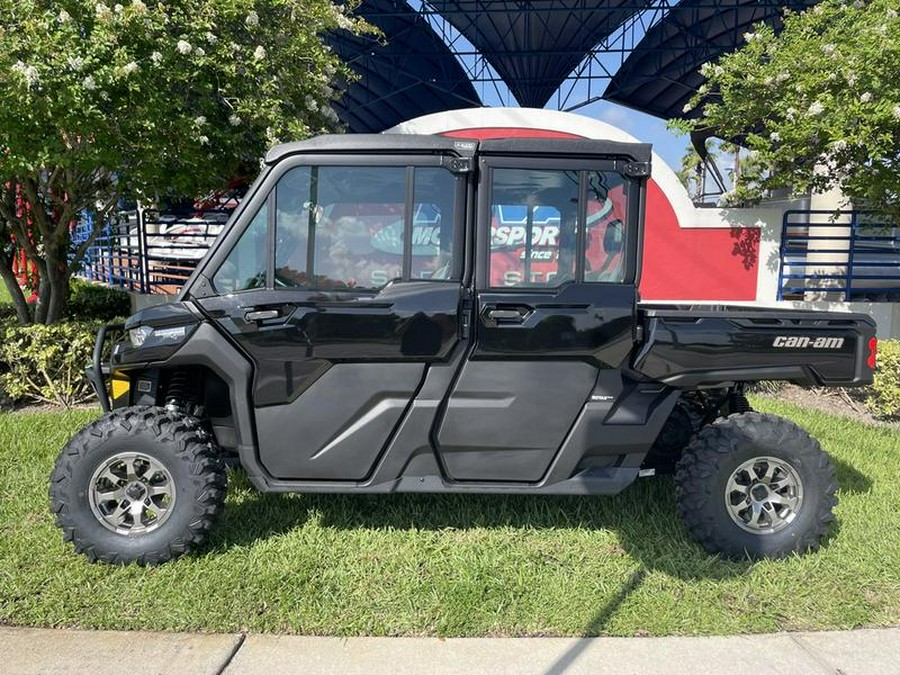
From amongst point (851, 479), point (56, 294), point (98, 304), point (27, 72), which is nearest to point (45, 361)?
point (56, 294)

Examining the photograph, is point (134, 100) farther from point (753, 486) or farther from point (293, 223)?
point (753, 486)

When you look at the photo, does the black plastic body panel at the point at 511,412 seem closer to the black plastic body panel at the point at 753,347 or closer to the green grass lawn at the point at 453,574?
the black plastic body panel at the point at 753,347

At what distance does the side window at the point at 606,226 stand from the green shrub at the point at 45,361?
204 inches

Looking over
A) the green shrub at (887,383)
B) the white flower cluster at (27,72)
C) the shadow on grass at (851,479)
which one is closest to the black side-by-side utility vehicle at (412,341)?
the shadow on grass at (851,479)

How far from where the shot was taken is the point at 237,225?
310cm

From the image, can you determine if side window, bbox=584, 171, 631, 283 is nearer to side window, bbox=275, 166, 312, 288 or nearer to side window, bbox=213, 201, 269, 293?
side window, bbox=275, 166, 312, 288

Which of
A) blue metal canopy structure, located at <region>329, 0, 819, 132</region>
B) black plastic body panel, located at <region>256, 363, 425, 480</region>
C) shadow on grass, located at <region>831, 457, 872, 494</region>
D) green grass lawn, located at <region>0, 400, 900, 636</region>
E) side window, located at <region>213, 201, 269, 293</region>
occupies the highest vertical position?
blue metal canopy structure, located at <region>329, 0, 819, 132</region>

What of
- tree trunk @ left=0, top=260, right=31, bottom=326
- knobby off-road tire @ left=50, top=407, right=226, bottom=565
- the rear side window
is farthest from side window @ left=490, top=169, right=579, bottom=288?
tree trunk @ left=0, top=260, right=31, bottom=326

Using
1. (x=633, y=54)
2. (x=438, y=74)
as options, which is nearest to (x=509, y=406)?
(x=633, y=54)

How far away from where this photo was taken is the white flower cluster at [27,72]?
444 centimetres

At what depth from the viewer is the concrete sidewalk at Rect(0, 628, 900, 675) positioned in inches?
100

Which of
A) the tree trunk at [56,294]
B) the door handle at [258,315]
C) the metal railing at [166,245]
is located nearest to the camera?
the door handle at [258,315]

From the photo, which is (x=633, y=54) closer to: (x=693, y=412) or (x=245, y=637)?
(x=693, y=412)

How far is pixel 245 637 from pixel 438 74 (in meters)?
30.6
